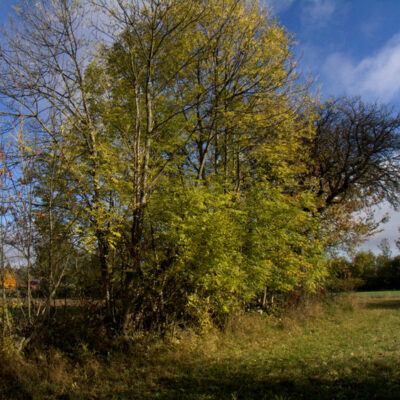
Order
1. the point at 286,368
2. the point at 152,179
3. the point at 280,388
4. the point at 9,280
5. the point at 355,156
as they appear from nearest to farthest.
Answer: the point at 280,388 → the point at 286,368 → the point at 9,280 → the point at 152,179 → the point at 355,156

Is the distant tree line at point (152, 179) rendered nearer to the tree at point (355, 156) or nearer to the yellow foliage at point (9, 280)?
the yellow foliage at point (9, 280)

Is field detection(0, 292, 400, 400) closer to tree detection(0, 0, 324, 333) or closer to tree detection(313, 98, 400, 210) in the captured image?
tree detection(0, 0, 324, 333)

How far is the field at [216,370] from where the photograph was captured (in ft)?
15.5

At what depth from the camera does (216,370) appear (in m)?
5.86

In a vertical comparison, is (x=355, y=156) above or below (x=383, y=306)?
above

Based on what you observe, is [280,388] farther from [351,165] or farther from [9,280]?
[351,165]

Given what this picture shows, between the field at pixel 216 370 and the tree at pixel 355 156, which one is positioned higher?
the tree at pixel 355 156

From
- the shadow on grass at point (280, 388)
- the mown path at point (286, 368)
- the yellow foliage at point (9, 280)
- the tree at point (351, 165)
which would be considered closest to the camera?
the shadow on grass at point (280, 388)

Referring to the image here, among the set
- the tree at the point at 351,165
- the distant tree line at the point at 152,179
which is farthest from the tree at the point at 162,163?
the tree at the point at 351,165

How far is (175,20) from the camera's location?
8.60 meters

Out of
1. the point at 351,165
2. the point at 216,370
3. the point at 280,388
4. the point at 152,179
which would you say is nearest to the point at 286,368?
the point at 280,388

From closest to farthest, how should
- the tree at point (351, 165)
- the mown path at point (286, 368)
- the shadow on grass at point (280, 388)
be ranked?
the shadow on grass at point (280, 388) < the mown path at point (286, 368) < the tree at point (351, 165)

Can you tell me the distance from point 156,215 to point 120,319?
8.69ft

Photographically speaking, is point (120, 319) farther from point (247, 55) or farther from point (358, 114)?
point (358, 114)
